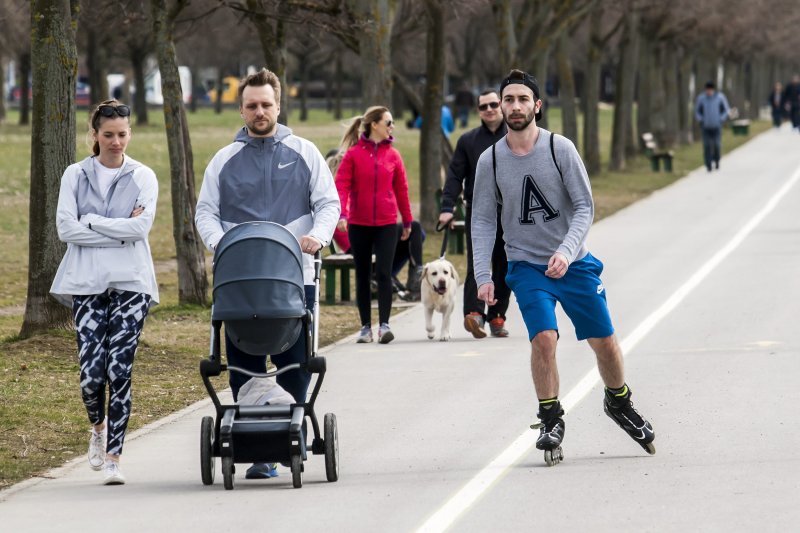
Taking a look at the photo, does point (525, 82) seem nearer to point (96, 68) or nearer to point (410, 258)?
point (410, 258)

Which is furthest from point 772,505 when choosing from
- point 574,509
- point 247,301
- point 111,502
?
point 111,502

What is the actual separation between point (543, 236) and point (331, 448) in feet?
4.83

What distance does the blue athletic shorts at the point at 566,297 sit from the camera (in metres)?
8.38

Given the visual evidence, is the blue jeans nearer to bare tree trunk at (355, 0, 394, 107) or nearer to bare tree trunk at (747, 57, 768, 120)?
bare tree trunk at (355, 0, 394, 107)

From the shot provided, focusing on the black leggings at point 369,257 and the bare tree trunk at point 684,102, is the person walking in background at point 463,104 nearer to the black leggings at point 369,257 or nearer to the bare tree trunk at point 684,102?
the bare tree trunk at point 684,102

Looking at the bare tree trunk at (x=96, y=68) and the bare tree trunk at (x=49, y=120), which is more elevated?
the bare tree trunk at (x=96, y=68)

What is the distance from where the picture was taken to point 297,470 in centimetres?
786

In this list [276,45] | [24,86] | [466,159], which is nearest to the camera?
Result: [466,159]

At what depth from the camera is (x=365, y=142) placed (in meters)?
13.9

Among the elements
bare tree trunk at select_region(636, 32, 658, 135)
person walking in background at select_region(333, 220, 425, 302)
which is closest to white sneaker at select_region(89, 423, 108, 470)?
person walking in background at select_region(333, 220, 425, 302)

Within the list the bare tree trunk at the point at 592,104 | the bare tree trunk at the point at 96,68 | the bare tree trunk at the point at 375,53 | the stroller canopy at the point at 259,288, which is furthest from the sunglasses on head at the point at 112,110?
the bare tree trunk at the point at 96,68

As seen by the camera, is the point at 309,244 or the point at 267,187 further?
Answer: the point at 267,187

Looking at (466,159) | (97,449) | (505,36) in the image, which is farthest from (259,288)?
(505,36)

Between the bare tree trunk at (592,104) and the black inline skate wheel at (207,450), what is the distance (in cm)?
3022
